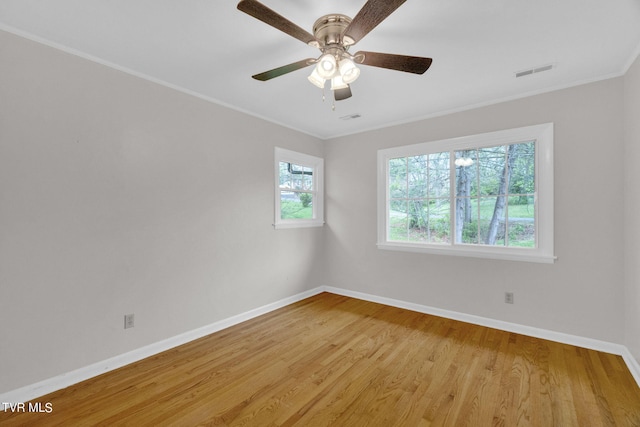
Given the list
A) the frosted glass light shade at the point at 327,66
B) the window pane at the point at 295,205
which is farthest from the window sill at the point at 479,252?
the frosted glass light shade at the point at 327,66

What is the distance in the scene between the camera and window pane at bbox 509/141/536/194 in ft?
9.91

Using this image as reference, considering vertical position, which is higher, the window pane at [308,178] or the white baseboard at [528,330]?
the window pane at [308,178]

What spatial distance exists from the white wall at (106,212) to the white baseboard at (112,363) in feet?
0.16

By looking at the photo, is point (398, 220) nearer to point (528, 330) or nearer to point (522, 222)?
point (522, 222)

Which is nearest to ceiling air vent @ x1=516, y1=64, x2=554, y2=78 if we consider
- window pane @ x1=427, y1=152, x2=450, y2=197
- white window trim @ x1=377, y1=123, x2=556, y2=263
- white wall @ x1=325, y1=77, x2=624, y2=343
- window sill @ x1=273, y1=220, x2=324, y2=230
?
white wall @ x1=325, y1=77, x2=624, y2=343

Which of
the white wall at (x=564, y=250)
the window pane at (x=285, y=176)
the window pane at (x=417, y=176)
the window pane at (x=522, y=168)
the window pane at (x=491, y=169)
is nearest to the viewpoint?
the white wall at (x=564, y=250)

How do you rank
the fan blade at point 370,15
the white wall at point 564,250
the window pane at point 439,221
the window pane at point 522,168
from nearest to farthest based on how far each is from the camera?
the fan blade at point 370,15 < the white wall at point 564,250 < the window pane at point 522,168 < the window pane at point 439,221

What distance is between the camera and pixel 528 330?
296 cm

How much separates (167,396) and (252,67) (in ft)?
8.90

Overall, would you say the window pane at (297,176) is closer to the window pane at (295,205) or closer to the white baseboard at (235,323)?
the window pane at (295,205)

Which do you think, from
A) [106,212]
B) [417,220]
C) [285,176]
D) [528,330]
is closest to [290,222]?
[285,176]

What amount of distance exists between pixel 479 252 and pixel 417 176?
1.25m

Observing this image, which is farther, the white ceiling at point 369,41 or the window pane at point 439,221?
the window pane at point 439,221

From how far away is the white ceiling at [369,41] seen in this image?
5.66ft
